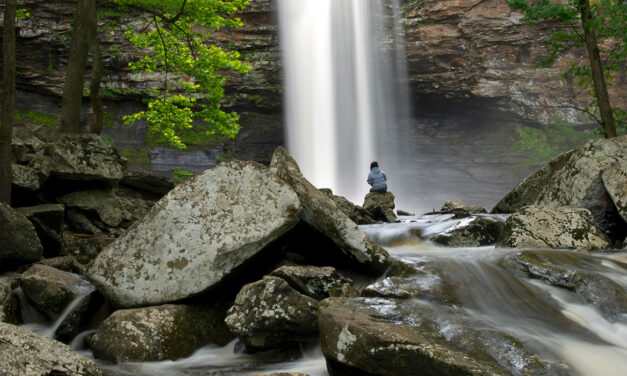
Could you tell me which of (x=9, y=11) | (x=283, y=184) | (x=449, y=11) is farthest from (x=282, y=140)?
(x=283, y=184)

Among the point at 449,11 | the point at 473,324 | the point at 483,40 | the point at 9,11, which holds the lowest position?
the point at 473,324

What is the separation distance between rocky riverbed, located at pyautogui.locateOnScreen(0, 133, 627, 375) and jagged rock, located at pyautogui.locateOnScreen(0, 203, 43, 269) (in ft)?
0.07

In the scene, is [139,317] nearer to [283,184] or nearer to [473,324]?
[283,184]

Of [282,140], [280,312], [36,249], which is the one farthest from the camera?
[282,140]

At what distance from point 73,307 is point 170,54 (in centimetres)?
965

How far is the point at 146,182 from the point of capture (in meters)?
9.99

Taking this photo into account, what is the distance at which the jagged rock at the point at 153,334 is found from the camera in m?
3.51

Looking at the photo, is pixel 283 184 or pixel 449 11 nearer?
pixel 283 184

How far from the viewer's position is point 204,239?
162 inches

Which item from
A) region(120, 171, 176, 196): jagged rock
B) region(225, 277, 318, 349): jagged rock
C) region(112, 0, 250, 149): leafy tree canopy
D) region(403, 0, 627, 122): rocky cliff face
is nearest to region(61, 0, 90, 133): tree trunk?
region(120, 171, 176, 196): jagged rock

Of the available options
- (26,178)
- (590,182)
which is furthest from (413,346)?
(26,178)

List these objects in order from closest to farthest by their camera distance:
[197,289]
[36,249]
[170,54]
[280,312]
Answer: [280,312] → [197,289] → [36,249] → [170,54]

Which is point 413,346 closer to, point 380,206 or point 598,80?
point 598,80

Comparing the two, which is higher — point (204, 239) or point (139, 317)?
point (204, 239)
